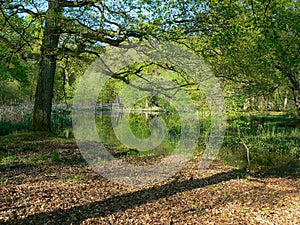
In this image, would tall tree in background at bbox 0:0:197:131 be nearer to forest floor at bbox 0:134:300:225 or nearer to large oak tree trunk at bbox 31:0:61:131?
large oak tree trunk at bbox 31:0:61:131

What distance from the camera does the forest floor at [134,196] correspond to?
12.9 feet

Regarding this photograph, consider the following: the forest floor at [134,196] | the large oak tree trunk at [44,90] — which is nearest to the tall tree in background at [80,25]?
the large oak tree trunk at [44,90]

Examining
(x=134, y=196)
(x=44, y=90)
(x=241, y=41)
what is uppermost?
(x=241, y=41)

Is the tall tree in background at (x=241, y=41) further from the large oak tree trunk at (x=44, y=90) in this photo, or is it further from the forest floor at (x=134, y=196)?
the large oak tree trunk at (x=44, y=90)

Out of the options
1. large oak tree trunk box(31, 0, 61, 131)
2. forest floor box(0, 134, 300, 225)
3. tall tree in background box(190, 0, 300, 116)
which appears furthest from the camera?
large oak tree trunk box(31, 0, 61, 131)

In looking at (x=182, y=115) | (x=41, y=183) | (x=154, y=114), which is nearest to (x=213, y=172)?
(x=41, y=183)

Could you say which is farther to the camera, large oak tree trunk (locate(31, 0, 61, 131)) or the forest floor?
large oak tree trunk (locate(31, 0, 61, 131))

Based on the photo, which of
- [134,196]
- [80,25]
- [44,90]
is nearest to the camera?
[134,196]

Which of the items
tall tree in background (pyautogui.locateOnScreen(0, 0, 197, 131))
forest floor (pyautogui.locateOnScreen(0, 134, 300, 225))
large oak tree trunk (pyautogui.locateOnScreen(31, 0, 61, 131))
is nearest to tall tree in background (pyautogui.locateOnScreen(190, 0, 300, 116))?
tall tree in background (pyautogui.locateOnScreen(0, 0, 197, 131))

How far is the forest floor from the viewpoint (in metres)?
3.95

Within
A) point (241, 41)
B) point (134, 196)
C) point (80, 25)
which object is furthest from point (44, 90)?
point (241, 41)

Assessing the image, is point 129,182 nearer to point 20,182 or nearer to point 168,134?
point 20,182

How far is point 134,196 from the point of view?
15.7ft

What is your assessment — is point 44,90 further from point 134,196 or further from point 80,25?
point 134,196
